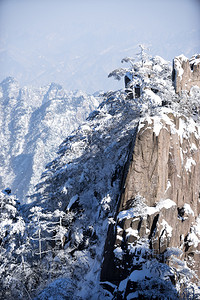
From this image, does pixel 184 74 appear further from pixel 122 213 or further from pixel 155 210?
pixel 122 213

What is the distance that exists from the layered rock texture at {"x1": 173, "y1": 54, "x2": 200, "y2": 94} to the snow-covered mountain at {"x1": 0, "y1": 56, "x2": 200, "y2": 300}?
1284 millimetres

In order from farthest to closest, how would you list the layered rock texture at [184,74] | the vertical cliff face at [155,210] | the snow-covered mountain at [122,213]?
1. the layered rock texture at [184,74]
2. the vertical cliff face at [155,210]
3. the snow-covered mountain at [122,213]

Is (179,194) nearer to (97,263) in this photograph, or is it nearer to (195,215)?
(195,215)

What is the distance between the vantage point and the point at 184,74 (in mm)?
26203

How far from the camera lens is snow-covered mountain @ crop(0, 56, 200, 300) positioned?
13.8m

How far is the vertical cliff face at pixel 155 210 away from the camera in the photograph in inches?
550

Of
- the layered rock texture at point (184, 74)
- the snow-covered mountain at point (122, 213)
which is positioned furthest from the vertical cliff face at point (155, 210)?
the layered rock texture at point (184, 74)

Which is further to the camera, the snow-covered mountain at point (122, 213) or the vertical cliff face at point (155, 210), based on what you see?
the vertical cliff face at point (155, 210)

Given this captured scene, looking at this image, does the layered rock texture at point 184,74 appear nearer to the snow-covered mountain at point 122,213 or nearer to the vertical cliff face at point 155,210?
the snow-covered mountain at point 122,213

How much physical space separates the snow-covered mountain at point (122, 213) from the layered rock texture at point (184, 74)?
1.28m

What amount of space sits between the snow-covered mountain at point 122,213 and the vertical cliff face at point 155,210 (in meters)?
0.06

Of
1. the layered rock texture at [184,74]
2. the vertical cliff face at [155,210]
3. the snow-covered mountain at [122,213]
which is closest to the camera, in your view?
the snow-covered mountain at [122,213]

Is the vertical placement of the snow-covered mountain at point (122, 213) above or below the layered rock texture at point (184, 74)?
below

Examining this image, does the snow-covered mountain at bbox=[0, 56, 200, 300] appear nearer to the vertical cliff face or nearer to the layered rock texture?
the vertical cliff face
